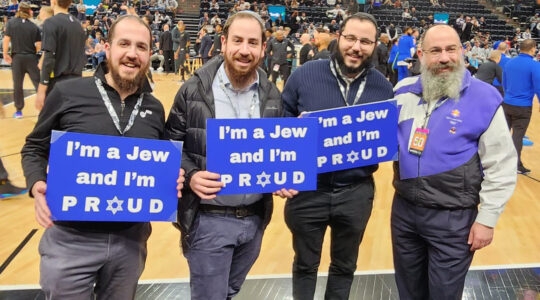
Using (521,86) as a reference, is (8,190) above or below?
below

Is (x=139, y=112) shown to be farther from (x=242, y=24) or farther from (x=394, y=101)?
(x=394, y=101)

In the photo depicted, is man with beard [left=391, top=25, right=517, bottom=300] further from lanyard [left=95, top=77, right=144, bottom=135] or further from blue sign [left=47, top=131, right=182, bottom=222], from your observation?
lanyard [left=95, top=77, right=144, bottom=135]

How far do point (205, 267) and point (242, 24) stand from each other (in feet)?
3.08

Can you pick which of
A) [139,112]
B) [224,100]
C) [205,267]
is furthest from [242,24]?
[205,267]

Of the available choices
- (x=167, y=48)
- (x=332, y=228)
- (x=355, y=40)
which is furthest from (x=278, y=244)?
(x=167, y=48)

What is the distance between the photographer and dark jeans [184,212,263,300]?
1849 mm

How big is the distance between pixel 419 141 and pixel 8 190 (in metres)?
3.81

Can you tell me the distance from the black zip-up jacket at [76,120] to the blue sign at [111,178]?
57 mm

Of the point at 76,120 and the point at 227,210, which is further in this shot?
the point at 227,210

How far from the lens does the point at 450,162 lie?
1.98 meters

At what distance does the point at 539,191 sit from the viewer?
504 centimetres

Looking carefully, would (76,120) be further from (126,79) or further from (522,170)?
(522,170)

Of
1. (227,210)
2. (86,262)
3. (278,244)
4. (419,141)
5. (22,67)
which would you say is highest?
(419,141)

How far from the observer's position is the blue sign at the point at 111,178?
1.61 meters
